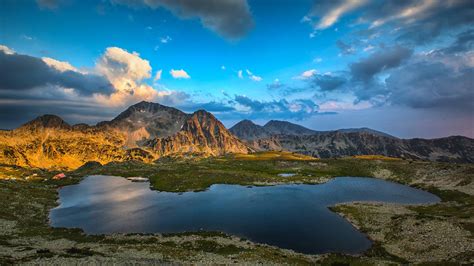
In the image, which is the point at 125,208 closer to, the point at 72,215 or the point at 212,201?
the point at 72,215

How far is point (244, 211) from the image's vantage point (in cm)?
8806

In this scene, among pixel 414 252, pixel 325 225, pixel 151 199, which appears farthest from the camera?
pixel 151 199

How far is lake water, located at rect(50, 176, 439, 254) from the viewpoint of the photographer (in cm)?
6506

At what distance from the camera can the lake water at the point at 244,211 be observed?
6506 centimetres

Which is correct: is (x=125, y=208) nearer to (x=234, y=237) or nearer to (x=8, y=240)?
(x=8, y=240)

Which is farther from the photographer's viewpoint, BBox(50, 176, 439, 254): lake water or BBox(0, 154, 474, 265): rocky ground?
BBox(50, 176, 439, 254): lake water

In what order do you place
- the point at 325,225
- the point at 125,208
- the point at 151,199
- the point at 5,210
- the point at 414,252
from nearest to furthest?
the point at 414,252, the point at 325,225, the point at 5,210, the point at 125,208, the point at 151,199

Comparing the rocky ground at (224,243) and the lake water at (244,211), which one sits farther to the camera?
the lake water at (244,211)

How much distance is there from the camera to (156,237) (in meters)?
62.4

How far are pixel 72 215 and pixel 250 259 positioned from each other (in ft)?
216

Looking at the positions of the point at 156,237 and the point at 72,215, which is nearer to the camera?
the point at 156,237

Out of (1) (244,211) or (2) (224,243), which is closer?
(2) (224,243)

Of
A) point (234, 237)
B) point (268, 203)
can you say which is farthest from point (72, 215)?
point (268, 203)

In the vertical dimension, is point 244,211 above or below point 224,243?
below
